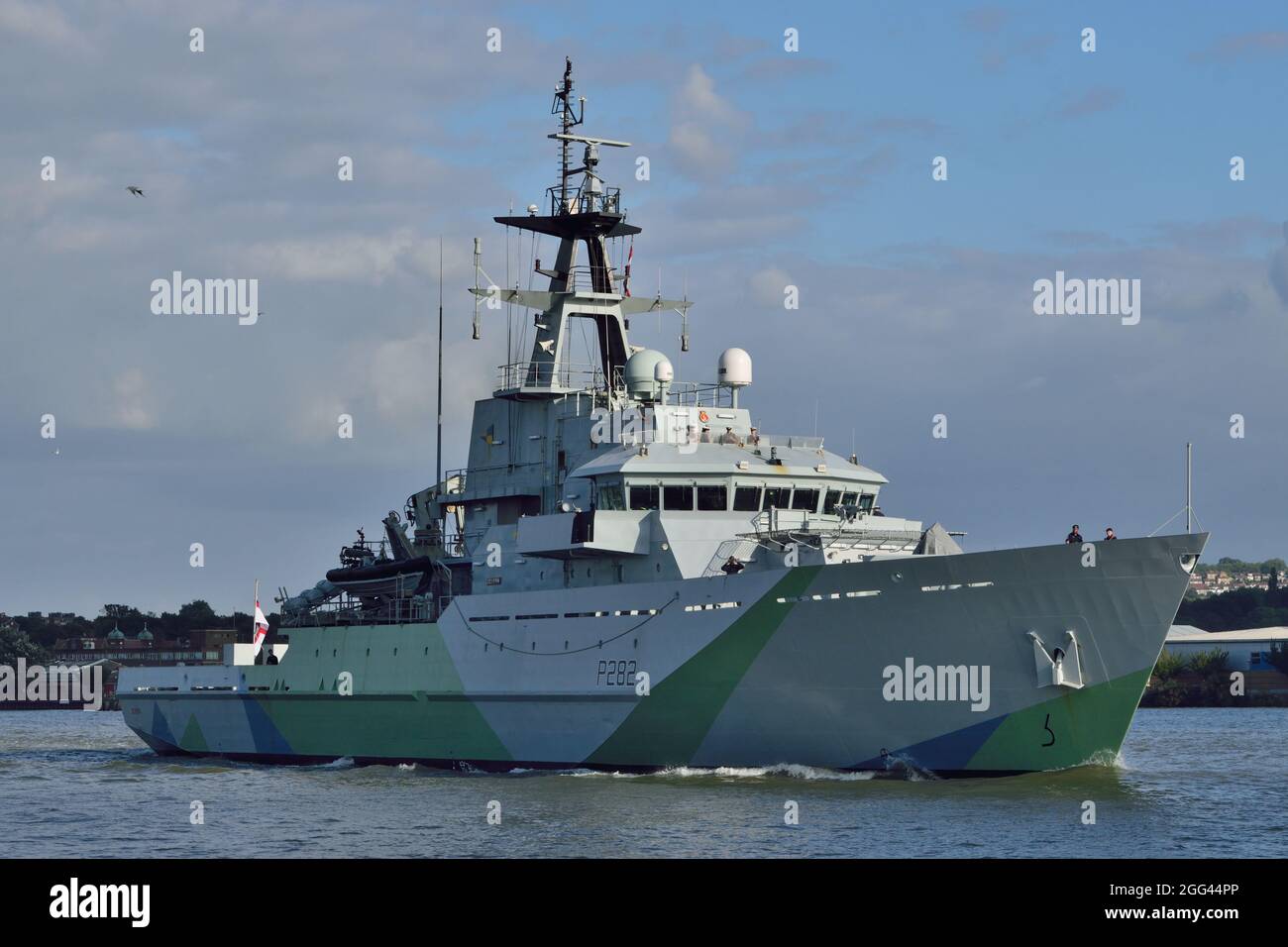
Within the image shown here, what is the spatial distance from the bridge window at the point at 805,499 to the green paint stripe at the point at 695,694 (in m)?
4.03

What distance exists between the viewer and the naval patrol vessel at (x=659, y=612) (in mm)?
22625

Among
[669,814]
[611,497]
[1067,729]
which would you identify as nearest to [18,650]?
[611,497]

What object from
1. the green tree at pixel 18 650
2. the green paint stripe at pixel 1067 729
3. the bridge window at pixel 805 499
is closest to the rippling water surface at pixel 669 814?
the green paint stripe at pixel 1067 729

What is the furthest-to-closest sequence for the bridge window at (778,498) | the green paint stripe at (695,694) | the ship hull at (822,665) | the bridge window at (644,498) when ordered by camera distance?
the bridge window at (778,498)
the bridge window at (644,498)
the green paint stripe at (695,694)
the ship hull at (822,665)

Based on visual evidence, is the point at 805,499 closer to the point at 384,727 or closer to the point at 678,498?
the point at 678,498

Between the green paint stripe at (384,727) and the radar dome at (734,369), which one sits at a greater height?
the radar dome at (734,369)

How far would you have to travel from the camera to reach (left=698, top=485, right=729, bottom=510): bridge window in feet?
88.5

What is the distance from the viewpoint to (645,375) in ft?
95.7

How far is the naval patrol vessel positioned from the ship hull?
37 millimetres

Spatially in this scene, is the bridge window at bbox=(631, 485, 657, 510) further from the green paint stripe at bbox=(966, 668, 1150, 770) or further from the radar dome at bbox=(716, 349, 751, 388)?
the green paint stripe at bbox=(966, 668, 1150, 770)

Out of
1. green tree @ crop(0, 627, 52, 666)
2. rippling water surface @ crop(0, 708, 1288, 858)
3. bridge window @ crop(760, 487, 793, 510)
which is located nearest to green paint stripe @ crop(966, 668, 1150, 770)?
rippling water surface @ crop(0, 708, 1288, 858)

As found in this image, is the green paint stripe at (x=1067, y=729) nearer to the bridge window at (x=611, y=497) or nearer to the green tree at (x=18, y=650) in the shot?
the bridge window at (x=611, y=497)

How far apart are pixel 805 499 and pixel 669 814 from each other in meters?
8.01
